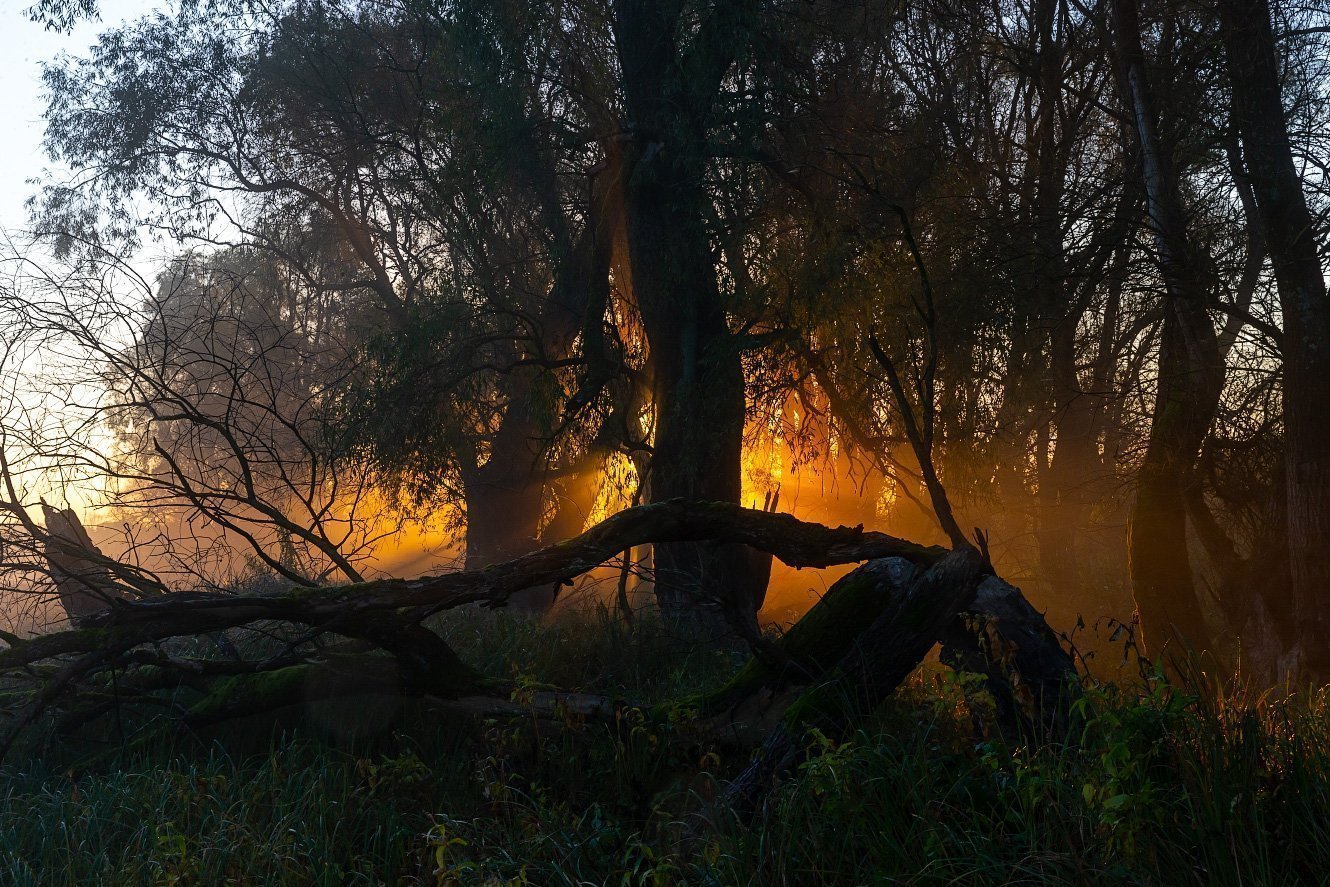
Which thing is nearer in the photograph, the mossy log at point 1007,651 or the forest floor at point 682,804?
the forest floor at point 682,804

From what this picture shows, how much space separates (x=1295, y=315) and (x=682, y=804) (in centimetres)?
716

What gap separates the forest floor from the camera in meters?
3.21

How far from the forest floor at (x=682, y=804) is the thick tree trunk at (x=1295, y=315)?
403cm

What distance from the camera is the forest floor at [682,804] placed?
321 centimetres

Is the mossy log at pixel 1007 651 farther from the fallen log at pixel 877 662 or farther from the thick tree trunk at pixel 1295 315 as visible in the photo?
→ the thick tree trunk at pixel 1295 315

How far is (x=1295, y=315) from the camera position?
848 centimetres

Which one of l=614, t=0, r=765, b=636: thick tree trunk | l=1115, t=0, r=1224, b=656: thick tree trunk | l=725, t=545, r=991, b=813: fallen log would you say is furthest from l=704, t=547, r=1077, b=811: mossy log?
l=1115, t=0, r=1224, b=656: thick tree trunk

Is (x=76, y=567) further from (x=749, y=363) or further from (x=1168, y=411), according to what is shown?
(x=1168, y=411)

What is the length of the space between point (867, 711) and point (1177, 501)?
6303 mm

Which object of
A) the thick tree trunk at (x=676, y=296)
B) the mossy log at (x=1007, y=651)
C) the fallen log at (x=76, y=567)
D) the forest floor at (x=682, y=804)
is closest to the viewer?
the forest floor at (x=682, y=804)

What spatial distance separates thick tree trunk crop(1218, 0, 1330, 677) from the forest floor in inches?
159

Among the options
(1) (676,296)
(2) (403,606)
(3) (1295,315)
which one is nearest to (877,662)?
(2) (403,606)

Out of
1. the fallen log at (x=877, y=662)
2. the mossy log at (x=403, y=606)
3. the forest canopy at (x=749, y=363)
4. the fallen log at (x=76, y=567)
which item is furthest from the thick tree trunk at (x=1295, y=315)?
the fallen log at (x=76, y=567)

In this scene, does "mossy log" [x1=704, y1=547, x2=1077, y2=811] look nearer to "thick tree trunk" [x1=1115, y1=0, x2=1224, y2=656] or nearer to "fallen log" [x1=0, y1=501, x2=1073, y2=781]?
"fallen log" [x1=0, y1=501, x2=1073, y2=781]
